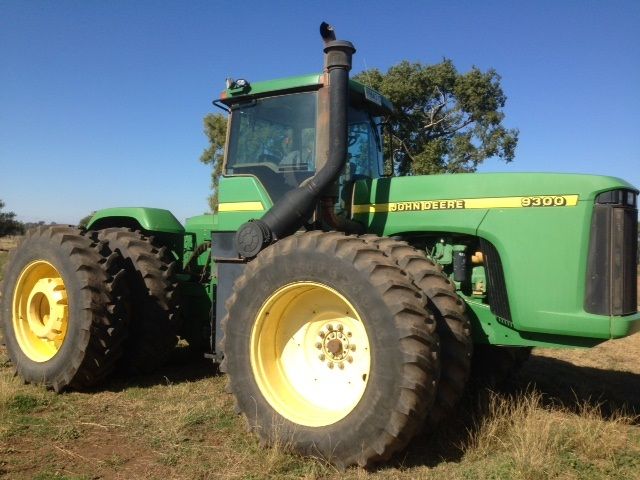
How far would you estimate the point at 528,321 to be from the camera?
3.84 m

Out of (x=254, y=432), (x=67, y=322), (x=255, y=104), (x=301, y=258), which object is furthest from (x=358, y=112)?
(x=67, y=322)

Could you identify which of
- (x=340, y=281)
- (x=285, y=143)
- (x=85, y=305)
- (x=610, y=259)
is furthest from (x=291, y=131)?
(x=610, y=259)

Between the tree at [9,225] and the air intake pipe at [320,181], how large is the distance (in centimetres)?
4618

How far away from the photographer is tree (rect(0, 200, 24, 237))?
144 feet

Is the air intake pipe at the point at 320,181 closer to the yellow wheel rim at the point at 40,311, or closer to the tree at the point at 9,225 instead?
the yellow wheel rim at the point at 40,311

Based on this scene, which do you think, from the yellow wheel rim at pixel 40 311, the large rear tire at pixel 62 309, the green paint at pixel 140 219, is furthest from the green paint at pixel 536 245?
the yellow wheel rim at pixel 40 311

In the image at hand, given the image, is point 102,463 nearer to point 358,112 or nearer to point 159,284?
point 159,284

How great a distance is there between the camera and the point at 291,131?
4.91m

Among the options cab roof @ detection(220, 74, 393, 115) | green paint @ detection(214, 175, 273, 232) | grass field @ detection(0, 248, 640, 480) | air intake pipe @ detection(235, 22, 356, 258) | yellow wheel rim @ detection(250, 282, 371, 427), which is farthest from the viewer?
green paint @ detection(214, 175, 273, 232)

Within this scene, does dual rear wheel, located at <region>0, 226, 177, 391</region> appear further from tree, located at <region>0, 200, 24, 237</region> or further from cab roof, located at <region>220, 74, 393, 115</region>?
tree, located at <region>0, 200, 24, 237</region>

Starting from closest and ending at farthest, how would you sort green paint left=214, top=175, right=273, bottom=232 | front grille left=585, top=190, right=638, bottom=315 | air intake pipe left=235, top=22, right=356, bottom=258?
front grille left=585, top=190, right=638, bottom=315
air intake pipe left=235, top=22, right=356, bottom=258
green paint left=214, top=175, right=273, bottom=232

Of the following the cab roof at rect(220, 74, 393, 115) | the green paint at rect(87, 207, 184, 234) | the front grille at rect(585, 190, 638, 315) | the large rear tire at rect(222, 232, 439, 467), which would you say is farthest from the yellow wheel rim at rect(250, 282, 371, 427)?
the green paint at rect(87, 207, 184, 234)

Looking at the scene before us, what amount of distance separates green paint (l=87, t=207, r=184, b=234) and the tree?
4333 centimetres

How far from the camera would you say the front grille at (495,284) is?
401cm
